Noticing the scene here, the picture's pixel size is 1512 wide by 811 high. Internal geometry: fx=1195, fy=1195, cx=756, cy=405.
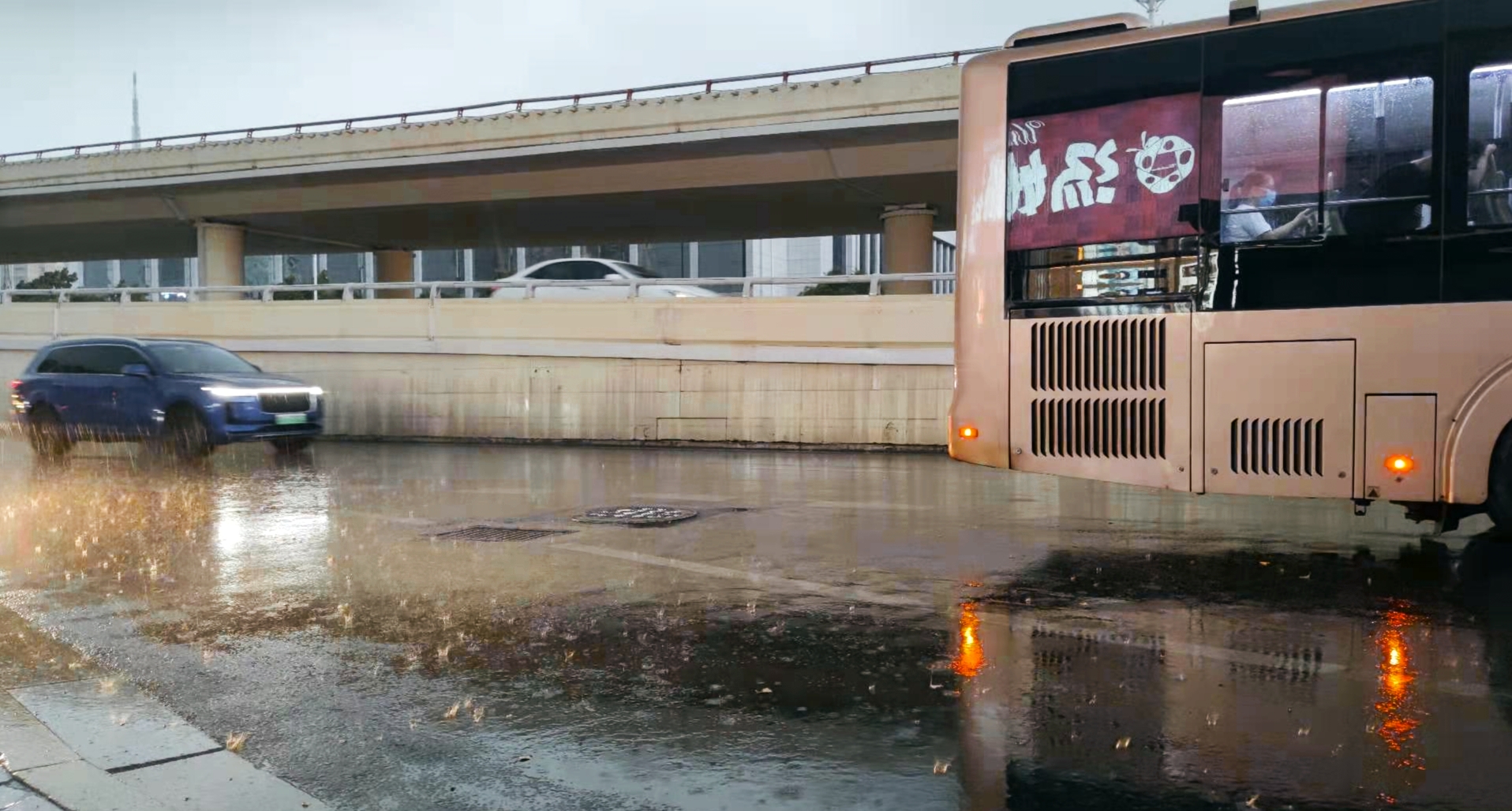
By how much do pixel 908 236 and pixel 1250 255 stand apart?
2710 cm

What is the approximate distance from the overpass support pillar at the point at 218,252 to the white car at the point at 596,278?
1610 cm

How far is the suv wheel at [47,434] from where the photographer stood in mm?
16766

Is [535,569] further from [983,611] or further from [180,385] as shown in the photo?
[180,385]

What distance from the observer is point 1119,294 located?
325 inches

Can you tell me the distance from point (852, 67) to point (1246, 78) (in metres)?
21.4

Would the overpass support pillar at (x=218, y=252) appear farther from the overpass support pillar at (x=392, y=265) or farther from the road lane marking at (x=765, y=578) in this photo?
the road lane marking at (x=765, y=578)

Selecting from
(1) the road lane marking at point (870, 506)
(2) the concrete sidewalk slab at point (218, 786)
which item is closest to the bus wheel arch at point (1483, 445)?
(1) the road lane marking at point (870, 506)

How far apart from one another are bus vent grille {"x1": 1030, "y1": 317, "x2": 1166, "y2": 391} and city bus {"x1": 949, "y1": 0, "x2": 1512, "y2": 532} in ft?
0.05

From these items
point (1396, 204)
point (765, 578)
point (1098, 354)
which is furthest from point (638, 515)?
point (1396, 204)

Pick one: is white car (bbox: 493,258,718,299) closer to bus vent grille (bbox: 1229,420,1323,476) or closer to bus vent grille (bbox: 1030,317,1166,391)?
bus vent grille (bbox: 1030,317,1166,391)

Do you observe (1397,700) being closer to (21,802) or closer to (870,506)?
(21,802)

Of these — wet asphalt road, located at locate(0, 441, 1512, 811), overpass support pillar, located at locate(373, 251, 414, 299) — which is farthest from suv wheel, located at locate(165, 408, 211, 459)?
overpass support pillar, located at locate(373, 251, 414, 299)

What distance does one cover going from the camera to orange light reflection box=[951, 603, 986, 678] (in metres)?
5.14

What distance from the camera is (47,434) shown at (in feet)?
55.4
